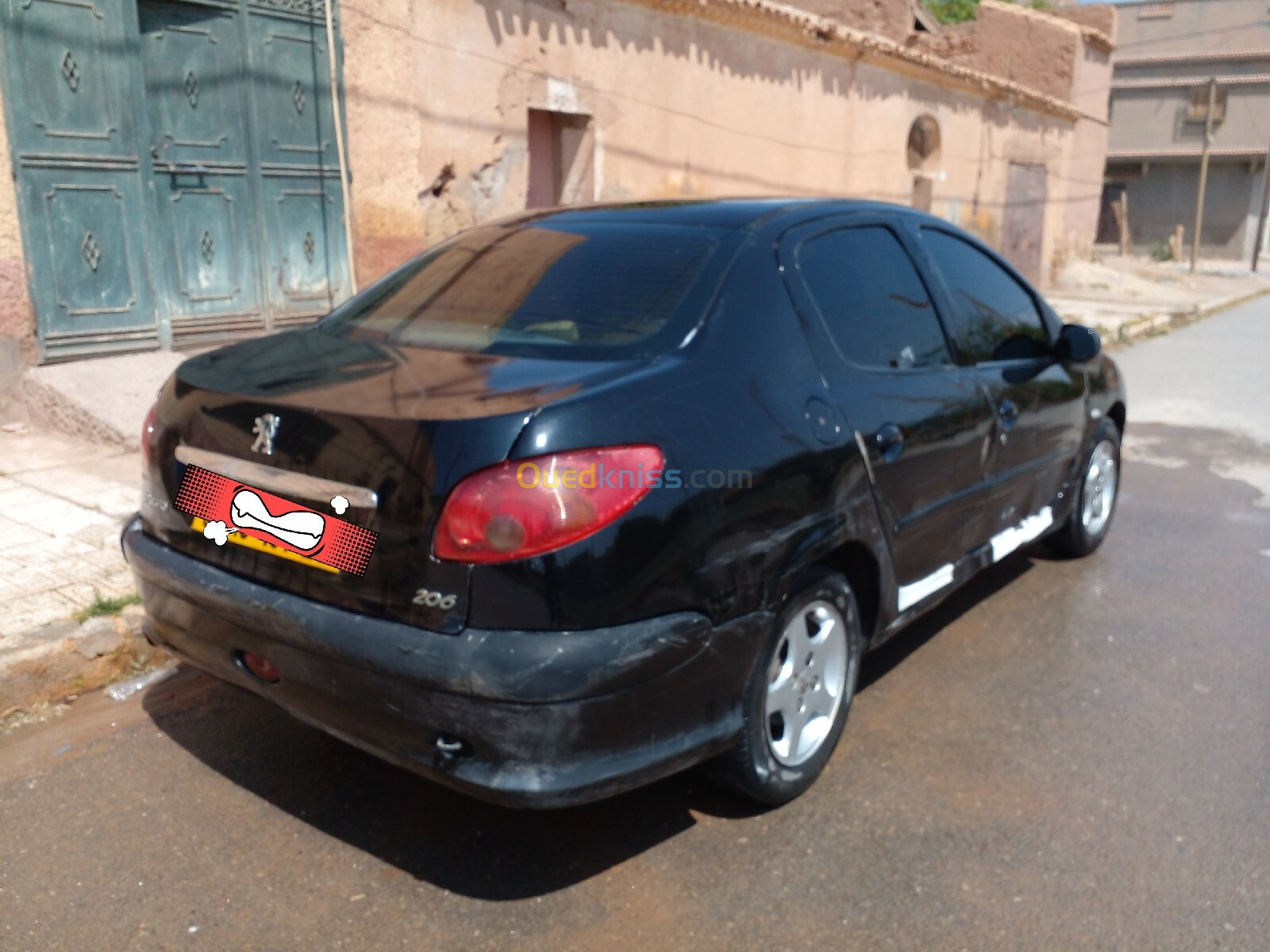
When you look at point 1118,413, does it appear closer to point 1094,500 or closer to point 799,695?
point 1094,500

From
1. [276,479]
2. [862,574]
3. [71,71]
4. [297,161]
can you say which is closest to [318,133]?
[297,161]

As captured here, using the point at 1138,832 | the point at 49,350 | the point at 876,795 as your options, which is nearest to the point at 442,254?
the point at 876,795

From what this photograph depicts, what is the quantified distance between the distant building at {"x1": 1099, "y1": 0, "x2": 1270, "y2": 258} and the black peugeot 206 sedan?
3879cm

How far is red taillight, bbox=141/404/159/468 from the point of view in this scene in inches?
118

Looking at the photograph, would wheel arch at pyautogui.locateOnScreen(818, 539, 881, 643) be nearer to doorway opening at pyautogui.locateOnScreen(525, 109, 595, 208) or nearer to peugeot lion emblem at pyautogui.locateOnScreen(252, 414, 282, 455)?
peugeot lion emblem at pyautogui.locateOnScreen(252, 414, 282, 455)

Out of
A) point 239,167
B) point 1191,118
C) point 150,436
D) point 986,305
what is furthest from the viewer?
point 1191,118

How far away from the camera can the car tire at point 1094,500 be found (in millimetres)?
4973

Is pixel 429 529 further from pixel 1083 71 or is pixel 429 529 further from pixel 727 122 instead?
pixel 1083 71

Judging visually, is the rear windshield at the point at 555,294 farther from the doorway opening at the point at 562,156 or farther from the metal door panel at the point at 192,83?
the doorway opening at the point at 562,156

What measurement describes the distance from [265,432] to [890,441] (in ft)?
5.71

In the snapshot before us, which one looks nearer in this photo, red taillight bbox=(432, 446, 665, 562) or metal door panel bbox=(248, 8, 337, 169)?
red taillight bbox=(432, 446, 665, 562)

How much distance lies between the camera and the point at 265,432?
264cm

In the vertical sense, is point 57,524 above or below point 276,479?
below

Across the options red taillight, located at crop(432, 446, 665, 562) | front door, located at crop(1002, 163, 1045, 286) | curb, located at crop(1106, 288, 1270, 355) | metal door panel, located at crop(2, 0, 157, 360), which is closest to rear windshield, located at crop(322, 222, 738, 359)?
red taillight, located at crop(432, 446, 665, 562)
